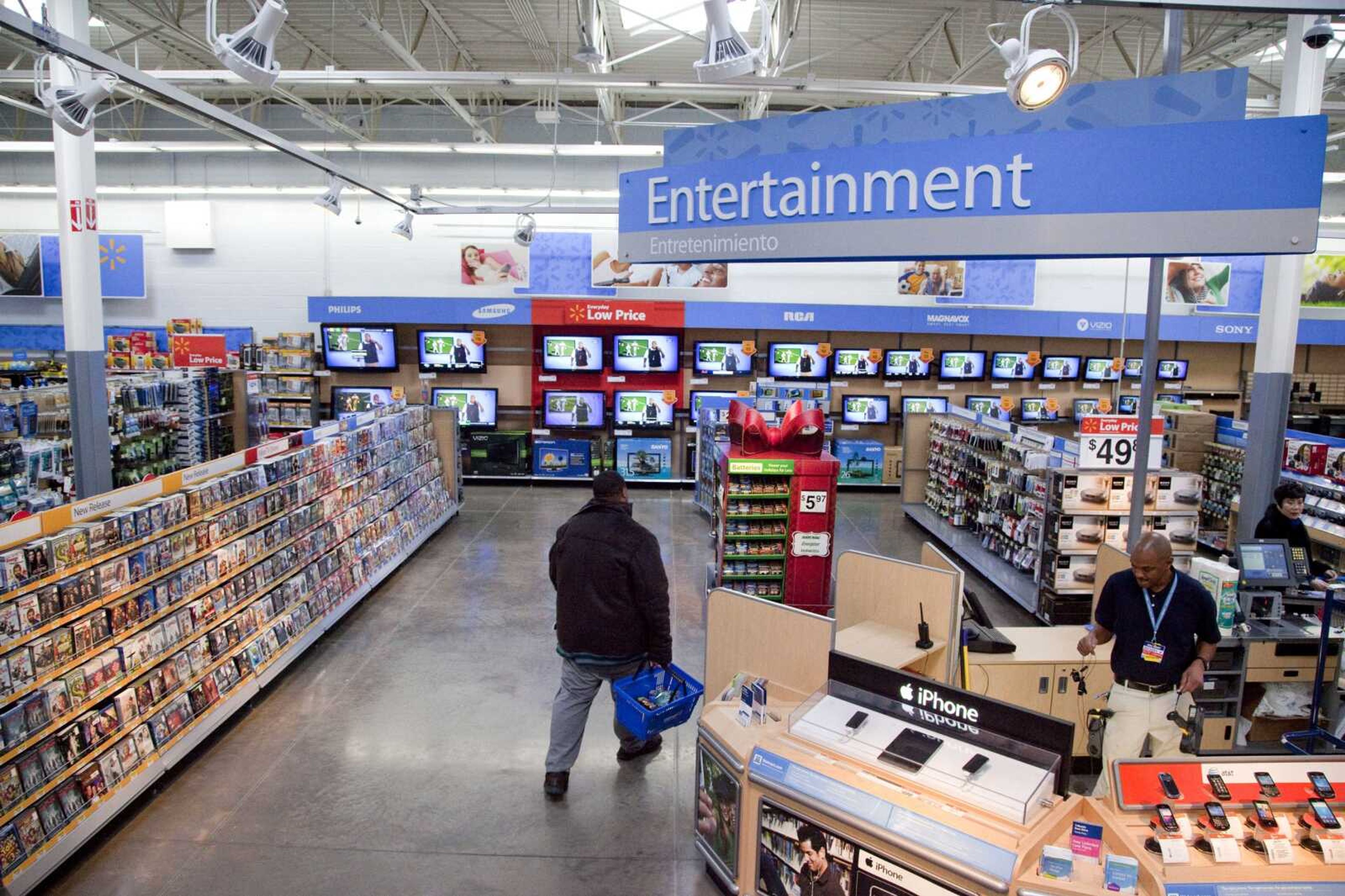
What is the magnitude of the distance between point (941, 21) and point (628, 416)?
712cm

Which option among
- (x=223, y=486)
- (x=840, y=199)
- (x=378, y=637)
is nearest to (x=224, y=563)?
(x=223, y=486)

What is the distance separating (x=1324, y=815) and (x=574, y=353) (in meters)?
11.9

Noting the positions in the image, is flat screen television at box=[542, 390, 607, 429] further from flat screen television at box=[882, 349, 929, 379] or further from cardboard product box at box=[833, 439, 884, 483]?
flat screen television at box=[882, 349, 929, 379]

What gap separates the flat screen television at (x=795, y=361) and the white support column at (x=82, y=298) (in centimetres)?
931

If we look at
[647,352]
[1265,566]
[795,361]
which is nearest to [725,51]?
[1265,566]

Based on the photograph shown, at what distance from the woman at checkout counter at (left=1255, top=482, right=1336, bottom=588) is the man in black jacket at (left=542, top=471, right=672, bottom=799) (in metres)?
4.71

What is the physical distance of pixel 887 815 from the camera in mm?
2877

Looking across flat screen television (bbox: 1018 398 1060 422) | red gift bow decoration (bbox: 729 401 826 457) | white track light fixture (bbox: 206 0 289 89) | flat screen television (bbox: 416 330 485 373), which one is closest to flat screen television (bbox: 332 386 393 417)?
flat screen television (bbox: 416 330 485 373)

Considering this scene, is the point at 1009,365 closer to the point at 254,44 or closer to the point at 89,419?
the point at 254,44

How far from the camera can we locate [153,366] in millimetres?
12211

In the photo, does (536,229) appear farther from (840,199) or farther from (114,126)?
(840,199)

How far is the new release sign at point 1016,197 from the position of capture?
2.53m

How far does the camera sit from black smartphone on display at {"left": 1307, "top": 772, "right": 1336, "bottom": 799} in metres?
2.86

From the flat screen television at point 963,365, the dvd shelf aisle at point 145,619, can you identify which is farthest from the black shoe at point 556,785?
the flat screen television at point 963,365
